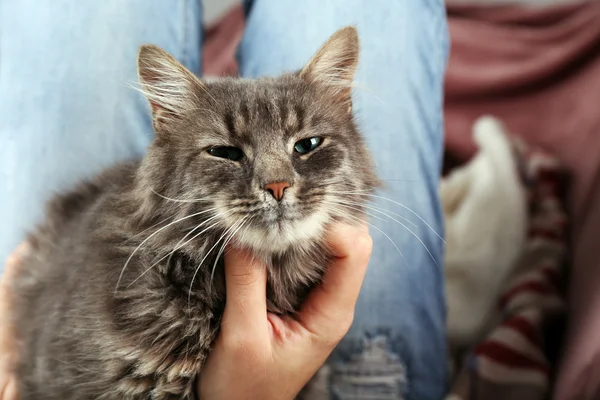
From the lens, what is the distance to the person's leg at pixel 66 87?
3.23 ft

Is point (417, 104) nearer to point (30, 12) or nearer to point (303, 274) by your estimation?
point (303, 274)

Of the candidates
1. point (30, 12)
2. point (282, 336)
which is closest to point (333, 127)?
point (282, 336)

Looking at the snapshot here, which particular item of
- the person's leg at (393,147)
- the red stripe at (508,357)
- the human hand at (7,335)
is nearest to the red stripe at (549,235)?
the red stripe at (508,357)

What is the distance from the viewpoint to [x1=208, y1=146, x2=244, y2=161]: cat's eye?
803mm

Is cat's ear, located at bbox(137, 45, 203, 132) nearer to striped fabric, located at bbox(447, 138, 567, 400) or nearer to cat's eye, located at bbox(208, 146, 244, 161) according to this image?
cat's eye, located at bbox(208, 146, 244, 161)

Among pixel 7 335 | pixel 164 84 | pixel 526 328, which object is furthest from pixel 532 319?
pixel 7 335

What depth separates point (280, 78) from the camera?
90 cm

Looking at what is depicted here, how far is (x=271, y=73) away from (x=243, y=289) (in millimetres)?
455

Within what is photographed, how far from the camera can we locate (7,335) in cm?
102

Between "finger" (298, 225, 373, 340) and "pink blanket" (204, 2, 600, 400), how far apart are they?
2.72 feet

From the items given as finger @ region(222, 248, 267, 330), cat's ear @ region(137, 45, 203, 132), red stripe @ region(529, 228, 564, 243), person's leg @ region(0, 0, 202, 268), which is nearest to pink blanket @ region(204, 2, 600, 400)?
red stripe @ region(529, 228, 564, 243)

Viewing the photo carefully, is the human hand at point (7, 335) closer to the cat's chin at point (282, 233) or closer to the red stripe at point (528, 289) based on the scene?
the cat's chin at point (282, 233)

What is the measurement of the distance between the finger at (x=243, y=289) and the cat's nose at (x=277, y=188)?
0.39 ft

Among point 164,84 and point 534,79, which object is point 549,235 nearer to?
point 534,79
